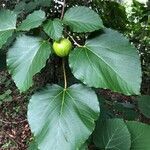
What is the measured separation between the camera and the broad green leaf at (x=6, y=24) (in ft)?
4.46

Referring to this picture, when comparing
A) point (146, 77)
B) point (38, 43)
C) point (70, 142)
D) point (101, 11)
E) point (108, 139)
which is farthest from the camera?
point (146, 77)

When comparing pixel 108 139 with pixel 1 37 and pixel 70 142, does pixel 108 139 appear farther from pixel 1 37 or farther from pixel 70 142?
pixel 1 37

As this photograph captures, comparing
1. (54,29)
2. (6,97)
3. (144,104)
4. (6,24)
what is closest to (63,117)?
(54,29)

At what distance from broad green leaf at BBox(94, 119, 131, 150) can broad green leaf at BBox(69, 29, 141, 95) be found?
14.8 inches

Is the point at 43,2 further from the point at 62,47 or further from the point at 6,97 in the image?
the point at 6,97

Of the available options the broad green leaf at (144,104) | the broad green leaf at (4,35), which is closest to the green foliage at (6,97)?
the broad green leaf at (144,104)

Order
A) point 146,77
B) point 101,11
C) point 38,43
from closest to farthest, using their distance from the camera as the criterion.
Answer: point 38,43 < point 101,11 < point 146,77

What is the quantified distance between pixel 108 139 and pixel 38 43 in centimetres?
54

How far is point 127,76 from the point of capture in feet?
4.00

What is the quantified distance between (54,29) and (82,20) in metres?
0.13

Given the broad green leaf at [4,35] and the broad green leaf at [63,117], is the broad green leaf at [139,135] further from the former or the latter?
the broad green leaf at [4,35]

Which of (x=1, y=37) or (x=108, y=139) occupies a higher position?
(x=1, y=37)

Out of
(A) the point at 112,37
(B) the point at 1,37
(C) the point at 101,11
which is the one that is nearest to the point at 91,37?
(A) the point at 112,37

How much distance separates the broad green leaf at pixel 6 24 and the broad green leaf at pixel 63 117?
257 mm
